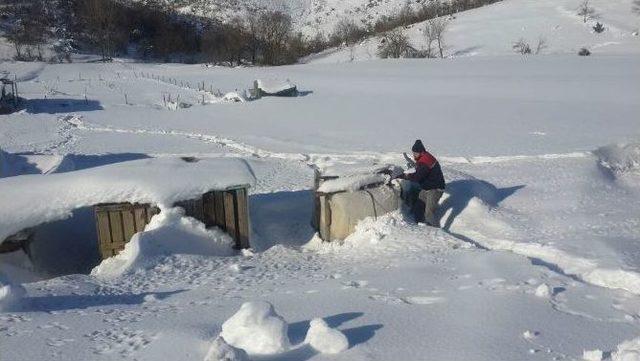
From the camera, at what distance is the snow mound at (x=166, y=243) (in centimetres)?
722

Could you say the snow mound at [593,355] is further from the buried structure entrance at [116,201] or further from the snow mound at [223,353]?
the buried structure entrance at [116,201]

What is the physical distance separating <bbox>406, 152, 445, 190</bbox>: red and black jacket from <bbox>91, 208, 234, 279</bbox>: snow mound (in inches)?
112

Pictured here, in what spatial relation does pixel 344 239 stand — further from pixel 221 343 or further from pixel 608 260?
pixel 221 343

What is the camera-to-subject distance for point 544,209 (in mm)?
9148

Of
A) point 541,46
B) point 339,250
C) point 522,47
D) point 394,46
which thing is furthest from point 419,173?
point 394,46

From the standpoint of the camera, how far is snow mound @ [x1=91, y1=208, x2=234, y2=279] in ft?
23.7

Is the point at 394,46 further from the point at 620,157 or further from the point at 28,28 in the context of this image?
the point at 28,28

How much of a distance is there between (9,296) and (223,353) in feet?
8.05

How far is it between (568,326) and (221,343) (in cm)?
280

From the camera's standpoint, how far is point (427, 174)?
8805 mm

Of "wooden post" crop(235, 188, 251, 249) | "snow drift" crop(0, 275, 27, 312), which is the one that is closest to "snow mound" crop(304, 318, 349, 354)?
"snow drift" crop(0, 275, 27, 312)

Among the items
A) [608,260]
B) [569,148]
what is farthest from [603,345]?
[569,148]

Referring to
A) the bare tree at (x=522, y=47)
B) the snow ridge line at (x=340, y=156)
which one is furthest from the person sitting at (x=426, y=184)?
the bare tree at (x=522, y=47)

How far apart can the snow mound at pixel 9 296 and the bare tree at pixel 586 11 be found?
38.7 meters
